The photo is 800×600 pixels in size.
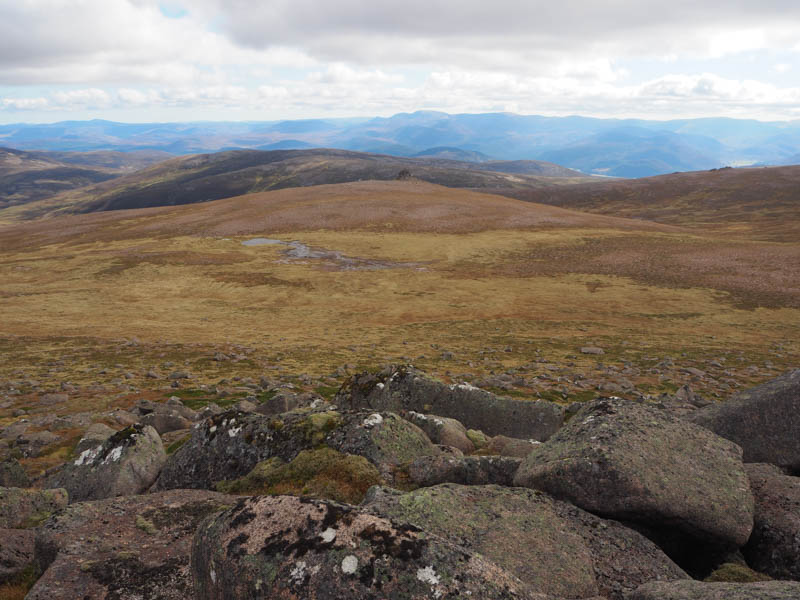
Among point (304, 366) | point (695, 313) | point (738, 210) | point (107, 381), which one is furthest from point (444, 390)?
point (738, 210)

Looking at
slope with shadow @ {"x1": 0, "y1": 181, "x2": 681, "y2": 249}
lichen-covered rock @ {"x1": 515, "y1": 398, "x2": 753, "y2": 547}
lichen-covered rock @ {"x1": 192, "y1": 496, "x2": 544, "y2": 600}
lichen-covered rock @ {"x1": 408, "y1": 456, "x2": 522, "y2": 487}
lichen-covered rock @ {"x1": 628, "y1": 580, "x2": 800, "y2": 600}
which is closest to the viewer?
lichen-covered rock @ {"x1": 192, "y1": 496, "x2": 544, "y2": 600}

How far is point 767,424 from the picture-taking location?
1380 centimetres

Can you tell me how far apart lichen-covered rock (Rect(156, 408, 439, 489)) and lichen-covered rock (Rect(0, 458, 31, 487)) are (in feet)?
18.8

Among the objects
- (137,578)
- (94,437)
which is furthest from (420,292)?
(137,578)

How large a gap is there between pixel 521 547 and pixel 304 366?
26583 mm

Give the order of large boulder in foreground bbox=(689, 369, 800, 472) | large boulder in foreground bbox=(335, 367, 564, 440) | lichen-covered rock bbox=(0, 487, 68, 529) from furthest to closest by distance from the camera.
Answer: large boulder in foreground bbox=(335, 367, 564, 440) → large boulder in foreground bbox=(689, 369, 800, 472) → lichen-covered rock bbox=(0, 487, 68, 529)

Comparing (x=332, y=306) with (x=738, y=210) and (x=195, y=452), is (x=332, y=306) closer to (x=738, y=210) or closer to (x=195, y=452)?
(x=195, y=452)

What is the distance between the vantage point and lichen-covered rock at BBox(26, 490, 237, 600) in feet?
26.7

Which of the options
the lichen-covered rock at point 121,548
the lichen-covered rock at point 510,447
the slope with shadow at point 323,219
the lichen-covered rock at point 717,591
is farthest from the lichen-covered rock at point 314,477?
the slope with shadow at point 323,219

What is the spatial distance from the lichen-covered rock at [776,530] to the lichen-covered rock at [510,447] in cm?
557

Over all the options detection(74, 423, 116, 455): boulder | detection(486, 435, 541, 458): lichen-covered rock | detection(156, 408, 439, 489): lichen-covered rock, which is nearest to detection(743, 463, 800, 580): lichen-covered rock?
detection(486, 435, 541, 458): lichen-covered rock

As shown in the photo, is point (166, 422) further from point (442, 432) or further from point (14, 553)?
point (442, 432)

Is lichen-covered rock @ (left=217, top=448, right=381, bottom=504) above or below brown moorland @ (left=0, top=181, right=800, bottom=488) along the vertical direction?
above

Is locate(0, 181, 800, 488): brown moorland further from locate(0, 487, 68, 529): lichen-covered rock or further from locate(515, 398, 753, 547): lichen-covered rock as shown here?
locate(515, 398, 753, 547): lichen-covered rock
